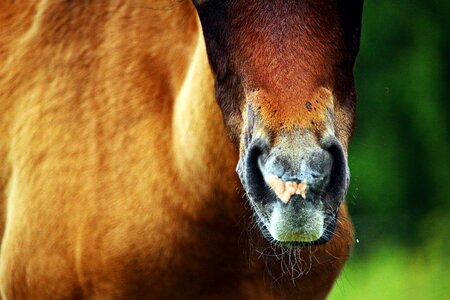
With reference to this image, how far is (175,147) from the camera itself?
3.72m

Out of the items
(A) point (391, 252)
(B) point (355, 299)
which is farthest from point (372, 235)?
(B) point (355, 299)

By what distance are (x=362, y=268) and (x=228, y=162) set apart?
4.57m

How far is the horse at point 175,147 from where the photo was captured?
9.95ft

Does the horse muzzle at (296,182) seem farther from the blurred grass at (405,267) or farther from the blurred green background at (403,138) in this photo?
the blurred green background at (403,138)

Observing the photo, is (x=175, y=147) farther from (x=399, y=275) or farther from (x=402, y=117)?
(x=402, y=117)

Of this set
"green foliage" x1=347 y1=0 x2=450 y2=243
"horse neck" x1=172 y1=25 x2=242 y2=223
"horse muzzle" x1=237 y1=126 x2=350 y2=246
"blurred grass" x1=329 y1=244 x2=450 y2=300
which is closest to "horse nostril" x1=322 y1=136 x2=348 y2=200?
"horse muzzle" x1=237 y1=126 x2=350 y2=246

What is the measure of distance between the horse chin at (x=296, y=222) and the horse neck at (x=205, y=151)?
540 millimetres

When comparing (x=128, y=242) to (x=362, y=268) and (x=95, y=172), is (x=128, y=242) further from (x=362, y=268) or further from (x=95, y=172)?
(x=362, y=268)

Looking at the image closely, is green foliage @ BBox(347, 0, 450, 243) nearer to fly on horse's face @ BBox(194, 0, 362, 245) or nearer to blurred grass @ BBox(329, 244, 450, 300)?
blurred grass @ BBox(329, 244, 450, 300)

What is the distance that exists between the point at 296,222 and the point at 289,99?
37cm

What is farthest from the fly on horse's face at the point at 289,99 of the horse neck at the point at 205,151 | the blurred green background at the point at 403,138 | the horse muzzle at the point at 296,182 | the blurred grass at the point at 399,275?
the blurred green background at the point at 403,138

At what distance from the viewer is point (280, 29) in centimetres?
317

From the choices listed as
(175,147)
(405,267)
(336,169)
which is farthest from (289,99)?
(405,267)

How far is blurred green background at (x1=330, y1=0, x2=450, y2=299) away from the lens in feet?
26.7
